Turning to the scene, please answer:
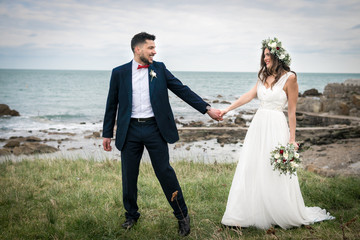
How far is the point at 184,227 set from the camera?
4.11 m

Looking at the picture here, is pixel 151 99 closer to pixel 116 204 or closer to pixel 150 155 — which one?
pixel 150 155

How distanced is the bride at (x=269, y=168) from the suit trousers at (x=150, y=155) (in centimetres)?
83

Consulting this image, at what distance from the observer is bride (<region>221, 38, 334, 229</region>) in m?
4.15

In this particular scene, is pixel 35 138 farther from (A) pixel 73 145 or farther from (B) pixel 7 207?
(B) pixel 7 207

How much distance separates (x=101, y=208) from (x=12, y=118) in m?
24.9

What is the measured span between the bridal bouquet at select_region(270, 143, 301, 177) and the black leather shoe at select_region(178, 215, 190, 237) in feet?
4.35

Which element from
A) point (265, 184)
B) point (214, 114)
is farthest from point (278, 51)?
point (265, 184)

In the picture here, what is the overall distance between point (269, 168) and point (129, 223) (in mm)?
2030

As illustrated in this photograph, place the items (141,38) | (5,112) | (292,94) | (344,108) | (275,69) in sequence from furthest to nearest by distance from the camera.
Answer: (5,112) → (344,108) → (275,69) → (292,94) → (141,38)

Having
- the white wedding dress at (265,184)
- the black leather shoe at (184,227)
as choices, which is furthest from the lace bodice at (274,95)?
the black leather shoe at (184,227)

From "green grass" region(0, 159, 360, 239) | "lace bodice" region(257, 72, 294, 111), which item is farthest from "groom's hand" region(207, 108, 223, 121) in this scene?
"green grass" region(0, 159, 360, 239)

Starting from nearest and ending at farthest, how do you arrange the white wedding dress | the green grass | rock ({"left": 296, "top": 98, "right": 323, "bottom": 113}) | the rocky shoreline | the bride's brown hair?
1. the green grass
2. the white wedding dress
3. the bride's brown hair
4. the rocky shoreline
5. rock ({"left": 296, "top": 98, "right": 323, "bottom": 113})

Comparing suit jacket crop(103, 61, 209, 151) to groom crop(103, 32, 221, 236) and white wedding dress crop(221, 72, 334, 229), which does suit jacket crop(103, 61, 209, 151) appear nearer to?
groom crop(103, 32, 221, 236)

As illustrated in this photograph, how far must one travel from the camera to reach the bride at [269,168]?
4.15 m
